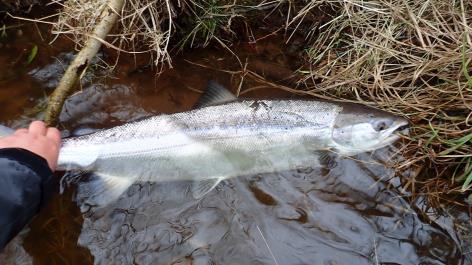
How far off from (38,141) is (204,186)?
118cm

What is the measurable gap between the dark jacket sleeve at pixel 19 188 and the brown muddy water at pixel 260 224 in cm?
69

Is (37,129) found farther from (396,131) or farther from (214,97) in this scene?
(396,131)

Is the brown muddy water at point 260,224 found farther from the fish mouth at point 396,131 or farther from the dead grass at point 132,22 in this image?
the dead grass at point 132,22

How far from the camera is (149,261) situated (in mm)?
3082

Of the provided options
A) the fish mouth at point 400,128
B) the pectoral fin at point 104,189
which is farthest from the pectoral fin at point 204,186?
the fish mouth at point 400,128

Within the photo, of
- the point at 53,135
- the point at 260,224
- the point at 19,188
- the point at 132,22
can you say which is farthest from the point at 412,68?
the point at 19,188

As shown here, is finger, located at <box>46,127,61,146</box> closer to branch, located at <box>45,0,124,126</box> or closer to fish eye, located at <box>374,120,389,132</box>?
branch, located at <box>45,0,124,126</box>

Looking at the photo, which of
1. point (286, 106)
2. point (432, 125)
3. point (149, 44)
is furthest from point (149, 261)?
point (432, 125)

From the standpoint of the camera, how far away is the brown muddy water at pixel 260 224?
10.2ft

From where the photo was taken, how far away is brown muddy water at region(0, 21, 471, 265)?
309 centimetres

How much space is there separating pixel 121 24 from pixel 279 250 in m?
2.49

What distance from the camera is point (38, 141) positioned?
2.87 metres

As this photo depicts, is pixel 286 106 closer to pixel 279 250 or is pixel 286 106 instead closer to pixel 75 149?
pixel 279 250

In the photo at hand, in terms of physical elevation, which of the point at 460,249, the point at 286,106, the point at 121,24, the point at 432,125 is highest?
the point at 121,24
